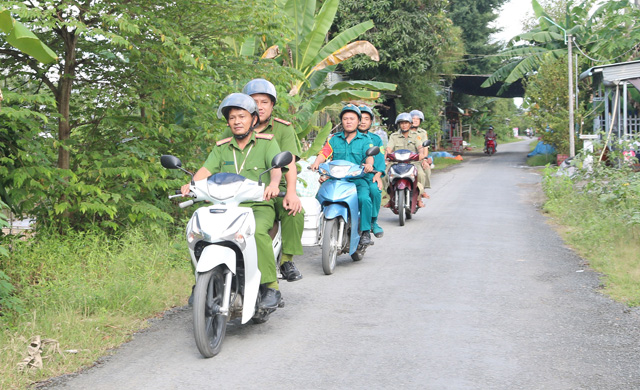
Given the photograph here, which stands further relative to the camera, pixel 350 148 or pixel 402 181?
pixel 402 181

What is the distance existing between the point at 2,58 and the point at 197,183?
3.84 m

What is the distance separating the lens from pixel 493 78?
3606 cm

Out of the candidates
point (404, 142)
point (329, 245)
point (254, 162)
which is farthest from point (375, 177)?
point (254, 162)

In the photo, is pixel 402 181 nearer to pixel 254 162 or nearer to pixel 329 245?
pixel 329 245

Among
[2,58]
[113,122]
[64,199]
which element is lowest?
[64,199]

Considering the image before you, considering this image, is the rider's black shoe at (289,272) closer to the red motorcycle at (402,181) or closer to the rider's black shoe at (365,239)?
the rider's black shoe at (365,239)

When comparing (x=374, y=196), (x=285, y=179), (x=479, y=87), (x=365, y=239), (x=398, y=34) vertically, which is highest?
(x=398, y=34)

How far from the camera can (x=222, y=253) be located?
16.2 ft

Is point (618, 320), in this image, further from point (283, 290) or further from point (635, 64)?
point (635, 64)

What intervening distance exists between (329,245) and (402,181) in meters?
4.42

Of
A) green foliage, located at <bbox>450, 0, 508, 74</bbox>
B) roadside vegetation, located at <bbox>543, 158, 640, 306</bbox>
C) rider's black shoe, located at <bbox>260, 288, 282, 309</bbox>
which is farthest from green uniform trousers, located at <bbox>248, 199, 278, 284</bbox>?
green foliage, located at <bbox>450, 0, 508, 74</bbox>

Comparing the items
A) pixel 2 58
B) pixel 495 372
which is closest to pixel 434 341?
pixel 495 372

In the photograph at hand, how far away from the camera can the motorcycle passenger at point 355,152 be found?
343 inches

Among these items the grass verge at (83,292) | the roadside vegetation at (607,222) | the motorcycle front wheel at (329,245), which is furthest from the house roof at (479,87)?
the grass verge at (83,292)
